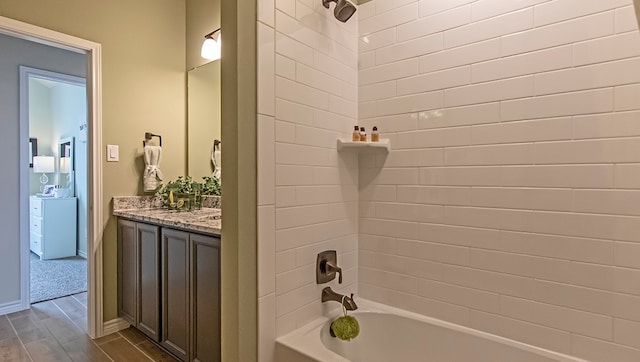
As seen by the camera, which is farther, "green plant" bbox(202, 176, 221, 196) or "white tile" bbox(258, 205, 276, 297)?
"green plant" bbox(202, 176, 221, 196)

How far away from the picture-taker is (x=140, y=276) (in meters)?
2.31

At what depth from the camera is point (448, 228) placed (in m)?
1.52

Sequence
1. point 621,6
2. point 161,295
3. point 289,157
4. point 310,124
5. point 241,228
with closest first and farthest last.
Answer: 1. point 621,6
2. point 241,228
3. point 289,157
4. point 310,124
5. point 161,295

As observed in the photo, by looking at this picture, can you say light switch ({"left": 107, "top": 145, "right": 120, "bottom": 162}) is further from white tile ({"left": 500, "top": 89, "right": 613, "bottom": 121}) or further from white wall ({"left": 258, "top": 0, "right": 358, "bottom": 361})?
white tile ({"left": 500, "top": 89, "right": 613, "bottom": 121})

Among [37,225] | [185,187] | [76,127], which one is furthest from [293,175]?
[37,225]

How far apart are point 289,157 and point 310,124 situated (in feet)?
0.68

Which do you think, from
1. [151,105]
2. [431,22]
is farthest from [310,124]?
[151,105]

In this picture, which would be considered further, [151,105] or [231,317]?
[151,105]

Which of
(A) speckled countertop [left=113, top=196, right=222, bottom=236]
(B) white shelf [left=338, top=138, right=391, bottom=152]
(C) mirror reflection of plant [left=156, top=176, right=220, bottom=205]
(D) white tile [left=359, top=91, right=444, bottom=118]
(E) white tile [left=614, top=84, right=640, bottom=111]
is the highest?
(D) white tile [left=359, top=91, right=444, bottom=118]

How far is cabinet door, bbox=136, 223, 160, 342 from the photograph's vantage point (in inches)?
84.7

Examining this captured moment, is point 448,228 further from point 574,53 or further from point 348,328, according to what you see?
point 574,53

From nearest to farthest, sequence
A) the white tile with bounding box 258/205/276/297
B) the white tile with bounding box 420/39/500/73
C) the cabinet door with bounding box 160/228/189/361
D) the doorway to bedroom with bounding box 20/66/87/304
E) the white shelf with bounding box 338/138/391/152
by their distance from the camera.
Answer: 1. the white tile with bounding box 258/205/276/297
2. the white tile with bounding box 420/39/500/73
3. the white shelf with bounding box 338/138/391/152
4. the cabinet door with bounding box 160/228/189/361
5. the doorway to bedroom with bounding box 20/66/87/304

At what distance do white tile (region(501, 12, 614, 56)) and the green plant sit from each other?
2201 millimetres

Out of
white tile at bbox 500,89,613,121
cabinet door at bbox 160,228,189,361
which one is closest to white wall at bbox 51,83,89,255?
cabinet door at bbox 160,228,189,361
